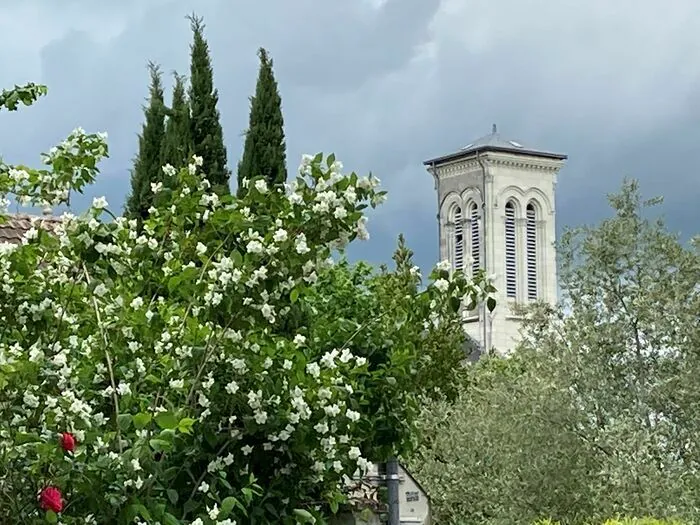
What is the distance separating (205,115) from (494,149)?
5138cm

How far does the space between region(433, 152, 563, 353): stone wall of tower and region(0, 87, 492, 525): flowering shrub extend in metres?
61.8

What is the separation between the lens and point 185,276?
4816mm

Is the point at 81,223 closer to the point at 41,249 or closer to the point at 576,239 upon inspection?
the point at 41,249

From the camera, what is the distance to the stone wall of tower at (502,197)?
224ft

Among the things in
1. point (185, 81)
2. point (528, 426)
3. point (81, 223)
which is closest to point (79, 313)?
point (81, 223)

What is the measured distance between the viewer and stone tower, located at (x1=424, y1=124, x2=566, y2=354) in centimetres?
6831

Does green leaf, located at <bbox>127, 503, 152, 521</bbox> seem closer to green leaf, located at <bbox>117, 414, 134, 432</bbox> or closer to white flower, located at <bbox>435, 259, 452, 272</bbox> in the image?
green leaf, located at <bbox>117, 414, 134, 432</bbox>

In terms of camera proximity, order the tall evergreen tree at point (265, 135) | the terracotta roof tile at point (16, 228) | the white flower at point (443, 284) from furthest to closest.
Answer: the tall evergreen tree at point (265, 135) → the terracotta roof tile at point (16, 228) → the white flower at point (443, 284)

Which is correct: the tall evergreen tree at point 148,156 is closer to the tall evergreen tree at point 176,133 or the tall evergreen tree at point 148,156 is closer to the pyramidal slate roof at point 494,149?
the tall evergreen tree at point 176,133

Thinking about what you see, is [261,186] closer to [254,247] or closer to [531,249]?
[254,247]

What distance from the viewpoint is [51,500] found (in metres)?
4.36

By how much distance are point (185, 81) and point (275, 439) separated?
49.1 feet

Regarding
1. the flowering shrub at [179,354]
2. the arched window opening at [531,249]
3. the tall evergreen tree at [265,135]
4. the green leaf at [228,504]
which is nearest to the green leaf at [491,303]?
the flowering shrub at [179,354]

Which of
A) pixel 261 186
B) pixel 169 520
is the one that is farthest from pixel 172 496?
pixel 261 186
